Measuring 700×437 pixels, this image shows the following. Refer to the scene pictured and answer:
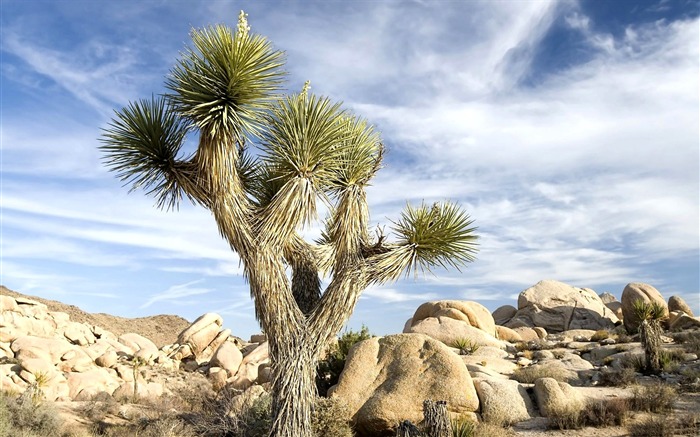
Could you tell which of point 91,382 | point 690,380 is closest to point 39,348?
point 91,382

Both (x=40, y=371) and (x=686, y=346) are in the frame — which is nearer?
(x=40, y=371)

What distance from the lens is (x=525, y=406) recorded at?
13.0 meters

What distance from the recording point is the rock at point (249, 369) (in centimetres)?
2008

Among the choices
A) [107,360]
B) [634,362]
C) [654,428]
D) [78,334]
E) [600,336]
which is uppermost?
[78,334]

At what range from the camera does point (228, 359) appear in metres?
22.0

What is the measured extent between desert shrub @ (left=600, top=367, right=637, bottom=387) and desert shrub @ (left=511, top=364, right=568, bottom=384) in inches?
41.1

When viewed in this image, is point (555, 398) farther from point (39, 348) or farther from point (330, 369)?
point (39, 348)

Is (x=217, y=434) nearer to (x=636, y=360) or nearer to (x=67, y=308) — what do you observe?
(x=636, y=360)

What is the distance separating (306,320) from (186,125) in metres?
4.34

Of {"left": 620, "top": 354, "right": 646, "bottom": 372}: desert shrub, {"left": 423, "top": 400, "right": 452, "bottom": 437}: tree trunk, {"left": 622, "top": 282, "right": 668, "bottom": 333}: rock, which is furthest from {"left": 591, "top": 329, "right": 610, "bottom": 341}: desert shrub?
{"left": 423, "top": 400, "right": 452, "bottom": 437}: tree trunk

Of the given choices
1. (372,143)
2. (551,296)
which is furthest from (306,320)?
(551,296)

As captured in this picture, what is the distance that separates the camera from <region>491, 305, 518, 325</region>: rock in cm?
3206

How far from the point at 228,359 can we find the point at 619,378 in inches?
516

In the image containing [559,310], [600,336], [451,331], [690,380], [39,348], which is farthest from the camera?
[559,310]
